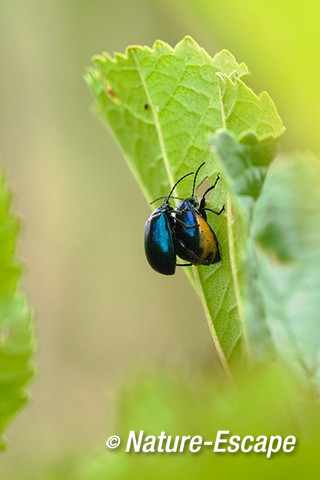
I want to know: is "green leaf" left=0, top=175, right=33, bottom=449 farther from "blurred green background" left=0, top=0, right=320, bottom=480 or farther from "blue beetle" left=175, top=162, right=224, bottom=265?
"blurred green background" left=0, top=0, right=320, bottom=480

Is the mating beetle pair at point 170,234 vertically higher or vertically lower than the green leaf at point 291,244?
higher

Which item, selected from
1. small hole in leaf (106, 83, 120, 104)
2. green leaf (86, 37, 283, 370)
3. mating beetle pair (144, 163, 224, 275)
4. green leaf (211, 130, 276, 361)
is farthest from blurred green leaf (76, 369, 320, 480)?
mating beetle pair (144, 163, 224, 275)

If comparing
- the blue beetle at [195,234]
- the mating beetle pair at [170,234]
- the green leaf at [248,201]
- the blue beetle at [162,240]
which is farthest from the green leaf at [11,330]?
the blue beetle at [162,240]

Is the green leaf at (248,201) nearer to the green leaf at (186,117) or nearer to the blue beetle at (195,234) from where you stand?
the green leaf at (186,117)

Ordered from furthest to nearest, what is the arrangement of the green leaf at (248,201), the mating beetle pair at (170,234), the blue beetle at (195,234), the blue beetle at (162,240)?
the blue beetle at (162,240) → the mating beetle pair at (170,234) → the blue beetle at (195,234) → the green leaf at (248,201)

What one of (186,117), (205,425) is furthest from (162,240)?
(205,425)

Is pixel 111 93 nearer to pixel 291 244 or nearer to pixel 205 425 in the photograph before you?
pixel 291 244

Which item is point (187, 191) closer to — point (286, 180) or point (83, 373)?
point (286, 180)
